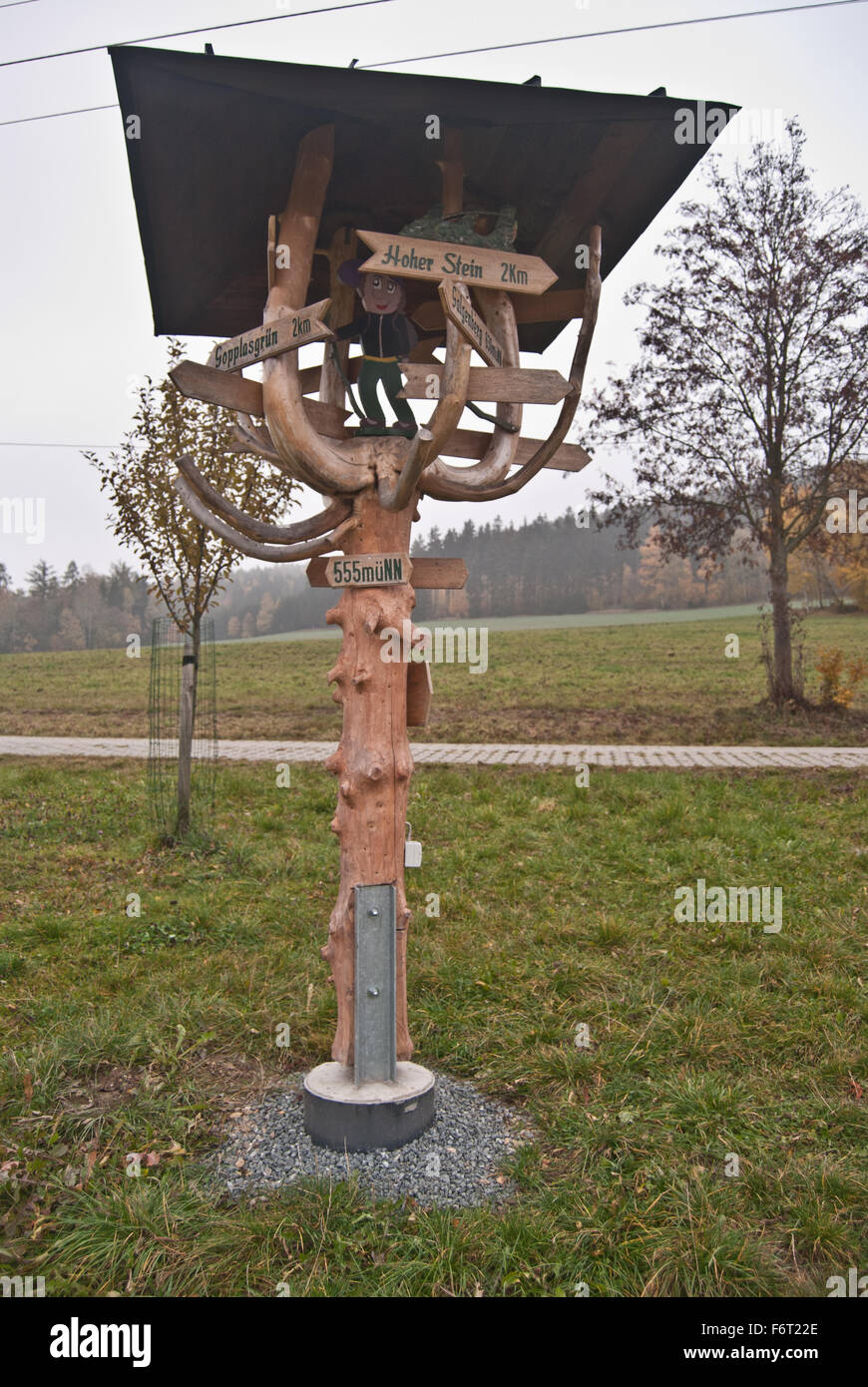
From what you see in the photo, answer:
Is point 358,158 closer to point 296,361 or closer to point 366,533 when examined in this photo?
point 296,361

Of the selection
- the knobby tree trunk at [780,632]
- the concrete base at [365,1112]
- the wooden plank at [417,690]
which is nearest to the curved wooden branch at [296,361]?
the wooden plank at [417,690]

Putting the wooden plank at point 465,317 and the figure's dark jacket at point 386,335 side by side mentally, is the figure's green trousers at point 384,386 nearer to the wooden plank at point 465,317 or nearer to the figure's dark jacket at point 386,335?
the figure's dark jacket at point 386,335

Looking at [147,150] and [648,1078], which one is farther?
[648,1078]

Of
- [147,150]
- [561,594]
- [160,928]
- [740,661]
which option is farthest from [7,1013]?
[561,594]

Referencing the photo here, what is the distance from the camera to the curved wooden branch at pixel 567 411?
431cm

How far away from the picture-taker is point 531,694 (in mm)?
21031

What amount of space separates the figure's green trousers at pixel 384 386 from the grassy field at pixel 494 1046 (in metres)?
3.29

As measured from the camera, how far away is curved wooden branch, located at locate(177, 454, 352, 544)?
4.21 m

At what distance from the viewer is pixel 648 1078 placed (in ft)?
15.0

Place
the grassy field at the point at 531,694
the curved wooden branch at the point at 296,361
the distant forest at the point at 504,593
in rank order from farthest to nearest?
the distant forest at the point at 504,593
the grassy field at the point at 531,694
the curved wooden branch at the point at 296,361

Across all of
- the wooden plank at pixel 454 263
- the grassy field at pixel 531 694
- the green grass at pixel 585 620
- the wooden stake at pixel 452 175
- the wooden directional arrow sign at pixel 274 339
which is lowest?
the grassy field at pixel 531 694

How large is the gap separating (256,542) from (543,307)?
78.2 inches

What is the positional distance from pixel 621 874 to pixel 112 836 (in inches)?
204
